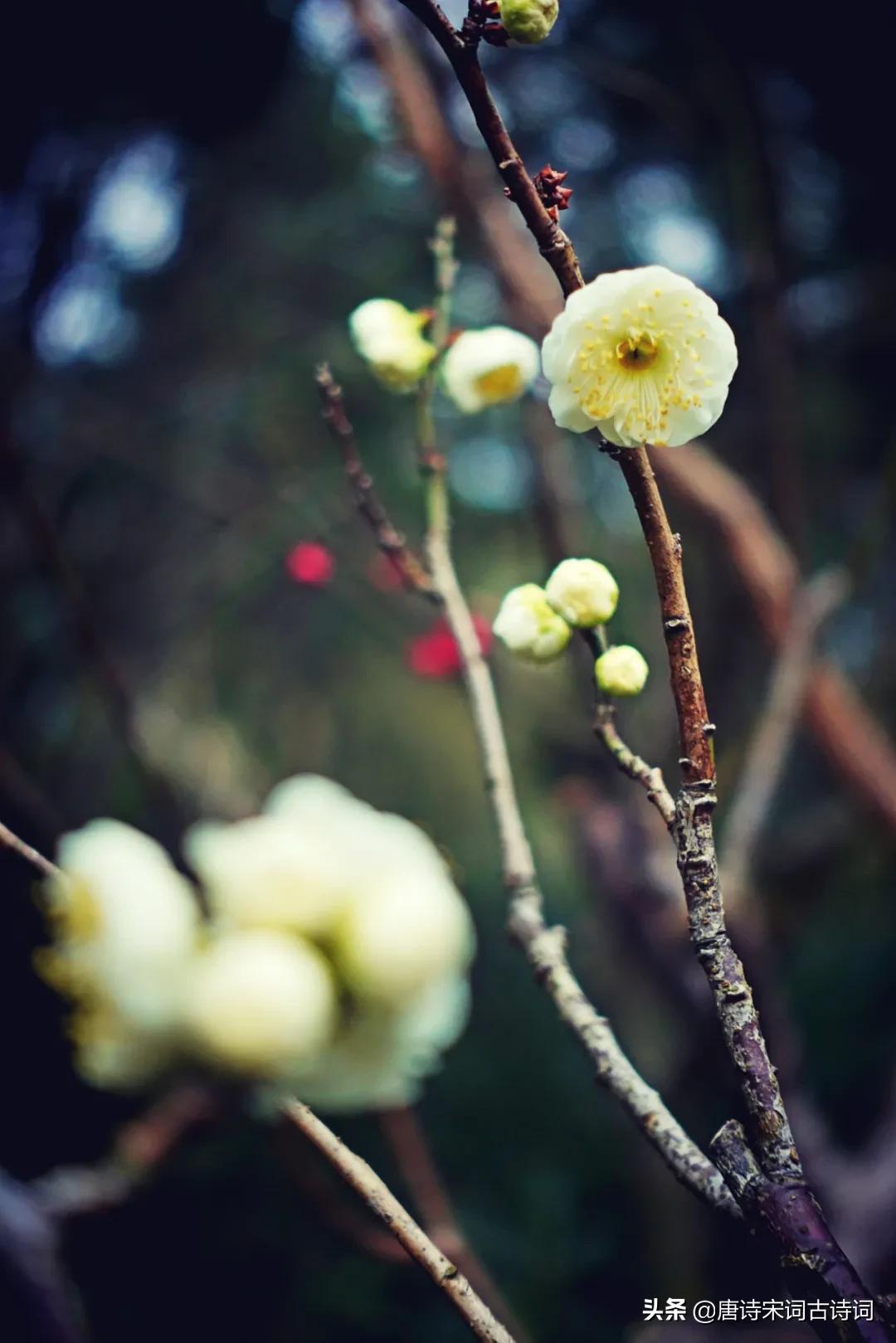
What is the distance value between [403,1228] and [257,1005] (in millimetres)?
225

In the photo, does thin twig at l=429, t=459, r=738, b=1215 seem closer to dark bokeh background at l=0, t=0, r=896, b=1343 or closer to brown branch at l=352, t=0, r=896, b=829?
dark bokeh background at l=0, t=0, r=896, b=1343

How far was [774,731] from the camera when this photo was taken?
5.24 ft

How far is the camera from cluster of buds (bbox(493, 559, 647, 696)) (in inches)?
21.4

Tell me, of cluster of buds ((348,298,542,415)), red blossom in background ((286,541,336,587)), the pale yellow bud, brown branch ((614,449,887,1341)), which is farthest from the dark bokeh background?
the pale yellow bud

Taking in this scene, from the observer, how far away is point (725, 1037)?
18.2 inches

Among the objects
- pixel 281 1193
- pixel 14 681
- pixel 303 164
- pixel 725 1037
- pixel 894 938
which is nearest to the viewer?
pixel 725 1037

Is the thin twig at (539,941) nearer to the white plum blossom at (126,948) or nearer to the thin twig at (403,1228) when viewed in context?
the thin twig at (403,1228)

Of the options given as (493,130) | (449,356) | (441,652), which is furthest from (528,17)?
(441,652)

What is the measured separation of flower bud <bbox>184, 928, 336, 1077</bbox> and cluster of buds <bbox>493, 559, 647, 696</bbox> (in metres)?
0.27

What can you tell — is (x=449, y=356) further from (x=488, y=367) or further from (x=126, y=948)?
(x=126, y=948)

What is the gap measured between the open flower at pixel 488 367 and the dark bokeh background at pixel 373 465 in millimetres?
706

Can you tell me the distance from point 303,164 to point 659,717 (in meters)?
1.82

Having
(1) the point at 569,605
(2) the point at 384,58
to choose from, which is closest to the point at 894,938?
(2) the point at 384,58

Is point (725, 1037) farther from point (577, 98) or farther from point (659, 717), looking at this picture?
point (577, 98)
